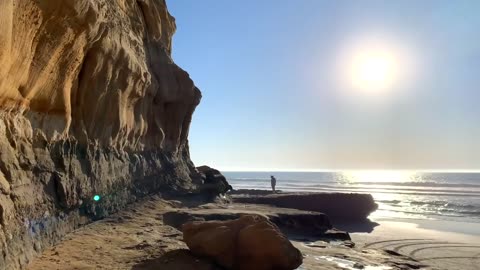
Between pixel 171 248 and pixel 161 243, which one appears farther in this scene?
pixel 161 243

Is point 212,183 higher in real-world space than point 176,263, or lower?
higher

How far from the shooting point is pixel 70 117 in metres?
8.38

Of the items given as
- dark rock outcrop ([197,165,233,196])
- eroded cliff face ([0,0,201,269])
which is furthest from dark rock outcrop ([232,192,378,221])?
eroded cliff face ([0,0,201,269])

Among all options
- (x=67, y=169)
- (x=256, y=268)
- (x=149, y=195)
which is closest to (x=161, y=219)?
(x=149, y=195)

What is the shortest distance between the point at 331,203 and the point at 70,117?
20.1m

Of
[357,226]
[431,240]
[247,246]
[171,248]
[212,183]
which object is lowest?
[357,226]

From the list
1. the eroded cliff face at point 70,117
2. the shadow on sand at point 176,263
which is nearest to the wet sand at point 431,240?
the shadow on sand at point 176,263

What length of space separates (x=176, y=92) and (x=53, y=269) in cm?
1134

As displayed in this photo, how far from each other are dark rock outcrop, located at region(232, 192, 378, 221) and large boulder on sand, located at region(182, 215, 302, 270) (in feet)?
50.6

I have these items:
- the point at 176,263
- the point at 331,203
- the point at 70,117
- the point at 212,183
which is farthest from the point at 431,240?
the point at 70,117

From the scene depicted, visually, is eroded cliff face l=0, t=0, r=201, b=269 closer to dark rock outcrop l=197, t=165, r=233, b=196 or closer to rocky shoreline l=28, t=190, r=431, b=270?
rocky shoreline l=28, t=190, r=431, b=270

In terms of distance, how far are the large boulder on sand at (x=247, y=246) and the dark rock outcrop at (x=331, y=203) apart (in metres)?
15.4

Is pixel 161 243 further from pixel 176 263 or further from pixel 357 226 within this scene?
pixel 357 226

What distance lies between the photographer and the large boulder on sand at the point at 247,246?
764cm
